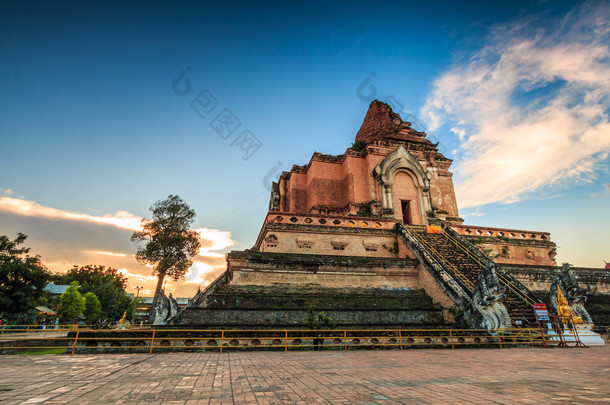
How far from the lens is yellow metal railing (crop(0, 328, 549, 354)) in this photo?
8.93 m

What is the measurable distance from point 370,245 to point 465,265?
4773 mm

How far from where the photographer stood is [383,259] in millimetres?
15359

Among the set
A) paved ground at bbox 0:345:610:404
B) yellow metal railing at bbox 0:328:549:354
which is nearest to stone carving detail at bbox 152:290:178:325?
yellow metal railing at bbox 0:328:549:354

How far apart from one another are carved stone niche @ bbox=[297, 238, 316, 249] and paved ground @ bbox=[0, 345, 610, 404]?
8924 mm

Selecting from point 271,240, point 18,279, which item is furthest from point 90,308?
point 271,240

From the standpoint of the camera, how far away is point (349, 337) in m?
9.64

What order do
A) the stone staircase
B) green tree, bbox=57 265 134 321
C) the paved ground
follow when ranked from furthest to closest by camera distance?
green tree, bbox=57 265 134 321, the stone staircase, the paved ground

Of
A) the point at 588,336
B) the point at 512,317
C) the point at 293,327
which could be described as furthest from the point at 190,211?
the point at 588,336

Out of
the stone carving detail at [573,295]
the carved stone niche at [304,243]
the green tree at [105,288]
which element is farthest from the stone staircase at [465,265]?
the green tree at [105,288]

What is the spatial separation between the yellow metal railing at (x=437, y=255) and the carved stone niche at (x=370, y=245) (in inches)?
84.6

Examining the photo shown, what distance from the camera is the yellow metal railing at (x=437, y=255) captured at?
1382 centimetres

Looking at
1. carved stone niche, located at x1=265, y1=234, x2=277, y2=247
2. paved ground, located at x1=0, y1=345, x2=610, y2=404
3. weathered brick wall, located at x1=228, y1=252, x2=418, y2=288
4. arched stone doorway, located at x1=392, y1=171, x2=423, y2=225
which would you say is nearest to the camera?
paved ground, located at x1=0, y1=345, x2=610, y2=404

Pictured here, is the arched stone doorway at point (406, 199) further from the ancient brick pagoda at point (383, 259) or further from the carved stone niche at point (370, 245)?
the carved stone niche at point (370, 245)

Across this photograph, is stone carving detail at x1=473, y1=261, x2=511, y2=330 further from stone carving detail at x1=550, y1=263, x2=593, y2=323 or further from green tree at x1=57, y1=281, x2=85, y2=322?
green tree at x1=57, y1=281, x2=85, y2=322
